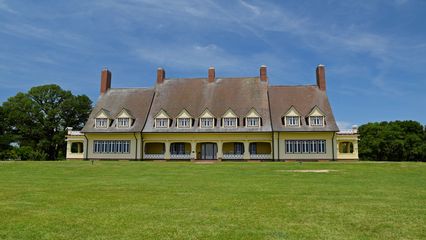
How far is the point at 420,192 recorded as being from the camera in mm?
12648

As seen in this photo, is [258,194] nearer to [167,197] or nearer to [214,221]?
[167,197]

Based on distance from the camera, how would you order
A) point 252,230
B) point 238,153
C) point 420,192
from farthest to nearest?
point 238,153, point 420,192, point 252,230

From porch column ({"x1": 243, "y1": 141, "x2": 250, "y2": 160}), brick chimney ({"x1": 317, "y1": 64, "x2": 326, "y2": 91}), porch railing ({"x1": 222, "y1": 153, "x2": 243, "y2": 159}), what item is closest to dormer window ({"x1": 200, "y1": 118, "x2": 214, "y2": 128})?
porch railing ({"x1": 222, "y1": 153, "x2": 243, "y2": 159})

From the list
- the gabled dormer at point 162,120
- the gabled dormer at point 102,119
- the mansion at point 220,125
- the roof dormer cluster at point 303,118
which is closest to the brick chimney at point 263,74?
the mansion at point 220,125

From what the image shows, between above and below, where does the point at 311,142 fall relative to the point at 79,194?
above

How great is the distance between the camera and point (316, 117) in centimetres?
3875

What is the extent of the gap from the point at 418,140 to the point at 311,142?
119 ft

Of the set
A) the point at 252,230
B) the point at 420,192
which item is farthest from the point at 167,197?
the point at 420,192

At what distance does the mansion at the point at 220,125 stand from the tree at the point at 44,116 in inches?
567

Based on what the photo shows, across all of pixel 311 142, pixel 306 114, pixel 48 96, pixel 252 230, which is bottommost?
pixel 252 230

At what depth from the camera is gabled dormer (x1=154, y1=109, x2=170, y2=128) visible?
1602 inches

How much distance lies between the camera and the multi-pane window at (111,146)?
41500 millimetres

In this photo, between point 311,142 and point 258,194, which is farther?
point 311,142

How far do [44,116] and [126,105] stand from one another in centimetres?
2050
